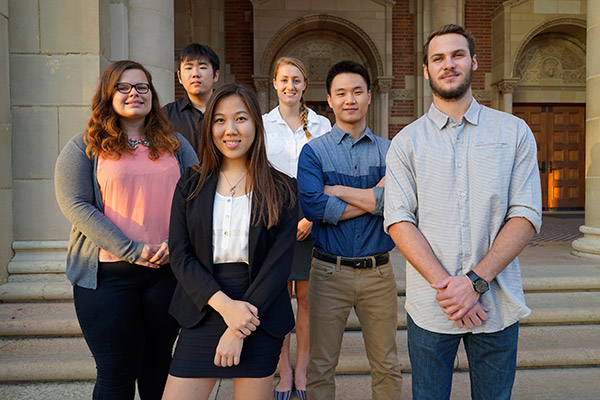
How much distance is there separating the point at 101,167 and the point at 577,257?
5.23m

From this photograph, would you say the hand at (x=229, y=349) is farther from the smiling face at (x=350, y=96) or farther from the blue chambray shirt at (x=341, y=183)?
the smiling face at (x=350, y=96)

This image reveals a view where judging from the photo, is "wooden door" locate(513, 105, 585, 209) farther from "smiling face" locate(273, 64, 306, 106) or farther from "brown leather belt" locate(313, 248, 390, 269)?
"brown leather belt" locate(313, 248, 390, 269)

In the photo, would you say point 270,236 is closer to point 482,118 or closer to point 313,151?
point 313,151

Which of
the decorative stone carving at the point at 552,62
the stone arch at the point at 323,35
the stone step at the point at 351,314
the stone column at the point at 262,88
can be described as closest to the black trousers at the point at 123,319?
the stone step at the point at 351,314

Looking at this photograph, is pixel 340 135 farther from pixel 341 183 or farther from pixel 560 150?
pixel 560 150

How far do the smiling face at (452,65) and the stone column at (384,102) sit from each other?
8.19m

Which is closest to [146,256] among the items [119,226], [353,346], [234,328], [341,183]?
[119,226]

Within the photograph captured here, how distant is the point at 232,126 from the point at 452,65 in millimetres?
893

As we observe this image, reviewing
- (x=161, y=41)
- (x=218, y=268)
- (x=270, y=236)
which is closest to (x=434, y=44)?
(x=270, y=236)

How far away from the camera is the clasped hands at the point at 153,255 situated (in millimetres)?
1852

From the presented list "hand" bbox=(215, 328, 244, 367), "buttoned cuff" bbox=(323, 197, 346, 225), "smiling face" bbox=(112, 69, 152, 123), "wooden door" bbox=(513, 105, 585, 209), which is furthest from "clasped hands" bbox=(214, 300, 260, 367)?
"wooden door" bbox=(513, 105, 585, 209)

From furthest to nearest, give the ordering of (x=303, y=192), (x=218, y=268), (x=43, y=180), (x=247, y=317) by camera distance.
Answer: (x=43, y=180)
(x=303, y=192)
(x=218, y=268)
(x=247, y=317)

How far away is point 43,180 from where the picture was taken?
3.70 m

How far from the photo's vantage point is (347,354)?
3180 millimetres
